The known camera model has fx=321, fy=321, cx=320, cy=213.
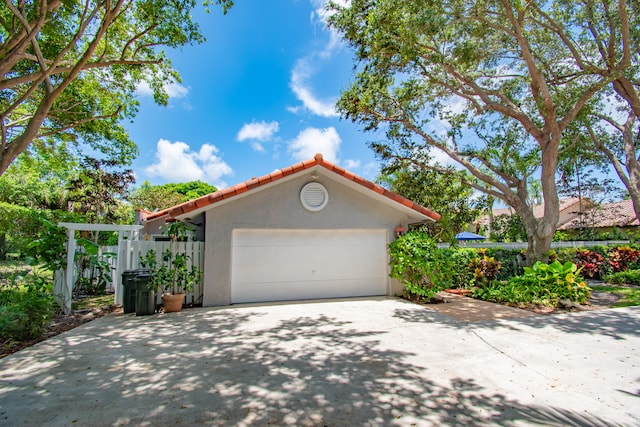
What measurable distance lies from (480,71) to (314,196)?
9290mm

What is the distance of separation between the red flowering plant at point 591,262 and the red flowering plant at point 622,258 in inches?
16.1

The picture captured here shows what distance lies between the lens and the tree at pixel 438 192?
1553 centimetres

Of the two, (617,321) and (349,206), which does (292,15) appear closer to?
(349,206)

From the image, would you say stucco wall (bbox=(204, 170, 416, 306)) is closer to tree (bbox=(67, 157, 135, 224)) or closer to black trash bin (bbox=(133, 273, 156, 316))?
black trash bin (bbox=(133, 273, 156, 316))

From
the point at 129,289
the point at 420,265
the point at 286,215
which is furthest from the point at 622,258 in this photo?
the point at 129,289

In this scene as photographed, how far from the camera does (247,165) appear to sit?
2756 centimetres

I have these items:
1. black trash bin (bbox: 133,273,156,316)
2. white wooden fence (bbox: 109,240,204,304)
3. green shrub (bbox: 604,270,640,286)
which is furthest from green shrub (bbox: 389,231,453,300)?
green shrub (bbox: 604,270,640,286)

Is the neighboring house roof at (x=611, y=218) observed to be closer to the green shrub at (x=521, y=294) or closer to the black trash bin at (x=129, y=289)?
the green shrub at (x=521, y=294)

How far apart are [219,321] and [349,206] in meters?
4.87

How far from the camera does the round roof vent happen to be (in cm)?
930

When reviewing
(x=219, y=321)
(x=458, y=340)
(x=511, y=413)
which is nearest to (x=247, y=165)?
(x=219, y=321)

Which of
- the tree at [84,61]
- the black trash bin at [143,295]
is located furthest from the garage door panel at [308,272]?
the tree at [84,61]

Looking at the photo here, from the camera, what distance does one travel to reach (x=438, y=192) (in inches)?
736

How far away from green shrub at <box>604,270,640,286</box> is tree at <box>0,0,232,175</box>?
53.6ft
